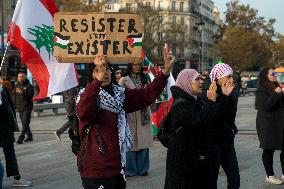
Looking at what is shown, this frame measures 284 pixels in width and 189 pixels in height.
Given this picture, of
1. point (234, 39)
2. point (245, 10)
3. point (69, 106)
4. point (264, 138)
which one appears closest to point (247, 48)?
point (234, 39)

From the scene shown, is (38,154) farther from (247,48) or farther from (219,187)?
(247,48)

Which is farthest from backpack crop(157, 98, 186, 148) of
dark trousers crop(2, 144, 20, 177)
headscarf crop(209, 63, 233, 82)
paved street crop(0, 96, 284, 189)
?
dark trousers crop(2, 144, 20, 177)

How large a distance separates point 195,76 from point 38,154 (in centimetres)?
691

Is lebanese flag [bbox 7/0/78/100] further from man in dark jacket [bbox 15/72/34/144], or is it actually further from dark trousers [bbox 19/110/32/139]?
man in dark jacket [bbox 15/72/34/144]

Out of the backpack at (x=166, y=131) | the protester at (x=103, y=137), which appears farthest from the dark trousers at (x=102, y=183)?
the backpack at (x=166, y=131)

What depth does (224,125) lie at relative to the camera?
5.69 m

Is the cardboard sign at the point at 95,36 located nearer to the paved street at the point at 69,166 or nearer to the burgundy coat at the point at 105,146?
the burgundy coat at the point at 105,146

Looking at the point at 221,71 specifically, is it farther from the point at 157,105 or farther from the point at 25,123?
the point at 25,123

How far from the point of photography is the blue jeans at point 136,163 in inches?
330

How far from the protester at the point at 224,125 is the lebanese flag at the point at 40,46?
2382 mm

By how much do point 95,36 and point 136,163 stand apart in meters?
3.71

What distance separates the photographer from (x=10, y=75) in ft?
172

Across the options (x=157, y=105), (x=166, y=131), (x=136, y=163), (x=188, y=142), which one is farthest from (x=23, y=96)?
(x=188, y=142)

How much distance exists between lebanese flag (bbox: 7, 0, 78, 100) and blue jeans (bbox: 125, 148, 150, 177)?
168 centimetres
